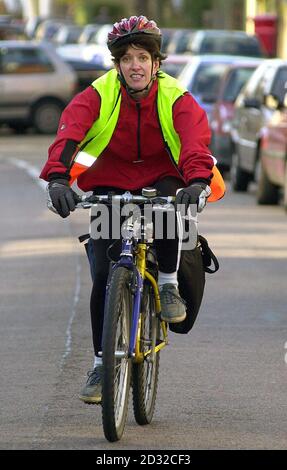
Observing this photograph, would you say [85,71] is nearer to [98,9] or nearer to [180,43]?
[180,43]

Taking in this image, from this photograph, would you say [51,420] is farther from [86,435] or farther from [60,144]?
[60,144]

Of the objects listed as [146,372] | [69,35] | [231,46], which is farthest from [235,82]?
[69,35]

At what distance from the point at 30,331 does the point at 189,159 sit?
11.0ft

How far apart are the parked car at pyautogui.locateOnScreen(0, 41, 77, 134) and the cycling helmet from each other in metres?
23.7

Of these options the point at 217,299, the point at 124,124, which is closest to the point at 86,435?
the point at 124,124

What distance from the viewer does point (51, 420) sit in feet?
23.2

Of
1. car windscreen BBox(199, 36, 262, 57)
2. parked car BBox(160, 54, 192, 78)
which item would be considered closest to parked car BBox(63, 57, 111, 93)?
parked car BBox(160, 54, 192, 78)

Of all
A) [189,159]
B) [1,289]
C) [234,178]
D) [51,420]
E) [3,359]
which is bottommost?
[234,178]

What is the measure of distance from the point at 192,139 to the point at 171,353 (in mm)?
2556

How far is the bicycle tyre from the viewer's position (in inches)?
269

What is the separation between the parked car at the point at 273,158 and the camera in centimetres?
1706

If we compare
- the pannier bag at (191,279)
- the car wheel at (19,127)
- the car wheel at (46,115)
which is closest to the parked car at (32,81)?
the car wheel at (46,115)

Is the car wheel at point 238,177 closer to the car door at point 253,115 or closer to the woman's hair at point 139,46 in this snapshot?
the car door at point 253,115

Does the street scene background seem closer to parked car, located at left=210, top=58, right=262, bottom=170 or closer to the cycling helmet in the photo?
the cycling helmet
